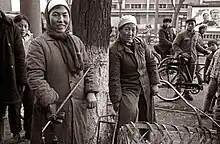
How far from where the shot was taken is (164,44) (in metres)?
10.3

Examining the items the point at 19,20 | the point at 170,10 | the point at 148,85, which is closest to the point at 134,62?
the point at 148,85

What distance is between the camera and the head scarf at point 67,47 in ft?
9.75

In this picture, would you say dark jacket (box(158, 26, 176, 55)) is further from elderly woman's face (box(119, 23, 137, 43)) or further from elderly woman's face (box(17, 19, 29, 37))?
elderly woman's face (box(119, 23, 137, 43))

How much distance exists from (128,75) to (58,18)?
138cm

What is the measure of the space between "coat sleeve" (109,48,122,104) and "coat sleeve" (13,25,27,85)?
1.23 meters

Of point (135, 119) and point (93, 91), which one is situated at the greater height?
point (93, 91)

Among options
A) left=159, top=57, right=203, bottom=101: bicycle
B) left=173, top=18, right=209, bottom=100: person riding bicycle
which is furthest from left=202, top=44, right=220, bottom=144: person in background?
left=173, top=18, right=209, bottom=100: person riding bicycle

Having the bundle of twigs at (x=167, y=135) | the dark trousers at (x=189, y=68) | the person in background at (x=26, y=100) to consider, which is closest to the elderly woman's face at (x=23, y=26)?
the person in background at (x=26, y=100)

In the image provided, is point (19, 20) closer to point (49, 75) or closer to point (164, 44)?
point (49, 75)

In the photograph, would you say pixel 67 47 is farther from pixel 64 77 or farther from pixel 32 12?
pixel 32 12

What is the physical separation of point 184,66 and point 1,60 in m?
4.93

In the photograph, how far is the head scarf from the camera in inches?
117

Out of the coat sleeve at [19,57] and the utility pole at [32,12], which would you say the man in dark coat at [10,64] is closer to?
the coat sleeve at [19,57]

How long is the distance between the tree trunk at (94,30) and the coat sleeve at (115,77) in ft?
0.95
